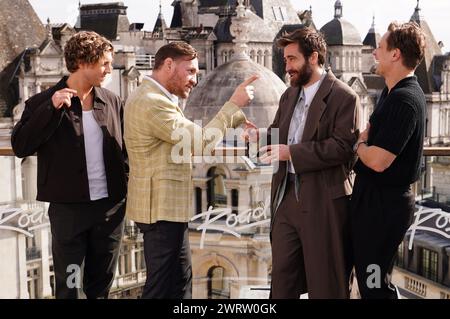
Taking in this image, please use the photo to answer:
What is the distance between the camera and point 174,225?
4.45m

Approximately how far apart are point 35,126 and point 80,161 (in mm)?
336

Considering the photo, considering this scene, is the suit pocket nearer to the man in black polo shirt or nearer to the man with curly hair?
the man with curly hair

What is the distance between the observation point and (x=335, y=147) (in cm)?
426

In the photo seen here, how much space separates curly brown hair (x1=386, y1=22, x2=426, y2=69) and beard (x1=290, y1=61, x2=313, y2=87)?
0.47 m

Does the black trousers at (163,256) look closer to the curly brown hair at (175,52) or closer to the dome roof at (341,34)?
the curly brown hair at (175,52)

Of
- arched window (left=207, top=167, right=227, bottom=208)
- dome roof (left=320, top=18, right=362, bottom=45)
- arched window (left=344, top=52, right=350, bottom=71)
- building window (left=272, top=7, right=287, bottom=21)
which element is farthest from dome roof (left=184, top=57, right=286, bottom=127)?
building window (left=272, top=7, right=287, bottom=21)

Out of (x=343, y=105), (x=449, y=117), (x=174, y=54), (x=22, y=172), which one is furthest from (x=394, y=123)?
(x=449, y=117)

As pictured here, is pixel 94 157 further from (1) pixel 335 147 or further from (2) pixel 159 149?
(1) pixel 335 147

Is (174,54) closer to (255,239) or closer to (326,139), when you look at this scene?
(326,139)

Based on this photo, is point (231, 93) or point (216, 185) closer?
point (216, 185)

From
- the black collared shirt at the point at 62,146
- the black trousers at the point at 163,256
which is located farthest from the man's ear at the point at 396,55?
the black collared shirt at the point at 62,146

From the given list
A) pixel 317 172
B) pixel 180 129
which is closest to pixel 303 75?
pixel 317 172

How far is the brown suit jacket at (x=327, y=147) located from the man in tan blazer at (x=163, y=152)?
0.46m

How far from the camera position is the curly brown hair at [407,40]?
13.5 feet
